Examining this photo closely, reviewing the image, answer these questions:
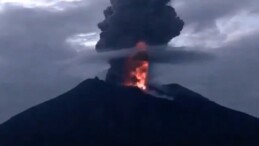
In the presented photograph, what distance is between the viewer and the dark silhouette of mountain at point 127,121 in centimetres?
11425

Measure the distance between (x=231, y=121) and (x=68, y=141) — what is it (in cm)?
2187

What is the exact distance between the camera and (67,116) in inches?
4948

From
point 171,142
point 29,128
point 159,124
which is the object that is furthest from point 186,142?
point 29,128

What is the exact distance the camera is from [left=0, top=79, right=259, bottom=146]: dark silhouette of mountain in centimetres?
11425

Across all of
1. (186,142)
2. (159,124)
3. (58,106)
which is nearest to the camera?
(186,142)

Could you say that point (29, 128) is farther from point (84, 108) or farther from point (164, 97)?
point (164, 97)

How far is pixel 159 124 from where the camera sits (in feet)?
398

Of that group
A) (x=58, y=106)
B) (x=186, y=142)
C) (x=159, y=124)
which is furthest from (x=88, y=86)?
(x=186, y=142)

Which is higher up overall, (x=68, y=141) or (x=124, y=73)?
(x=124, y=73)

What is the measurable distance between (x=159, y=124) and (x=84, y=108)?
11485 millimetres

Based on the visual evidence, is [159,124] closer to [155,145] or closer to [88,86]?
[155,145]

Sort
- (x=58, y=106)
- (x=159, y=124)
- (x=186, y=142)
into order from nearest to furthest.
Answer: (x=186, y=142) → (x=159, y=124) → (x=58, y=106)

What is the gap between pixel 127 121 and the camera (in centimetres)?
12325

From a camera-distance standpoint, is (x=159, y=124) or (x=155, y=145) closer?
(x=155, y=145)
